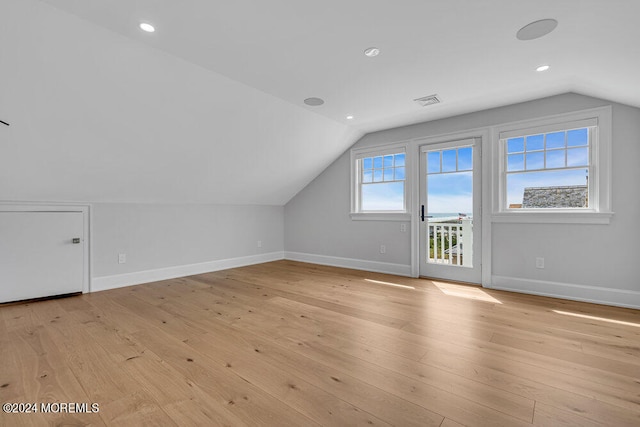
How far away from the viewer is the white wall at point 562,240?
119 inches

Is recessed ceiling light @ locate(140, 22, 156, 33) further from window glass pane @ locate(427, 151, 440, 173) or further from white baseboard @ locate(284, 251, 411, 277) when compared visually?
white baseboard @ locate(284, 251, 411, 277)

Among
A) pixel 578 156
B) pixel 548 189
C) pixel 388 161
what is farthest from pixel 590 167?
pixel 388 161

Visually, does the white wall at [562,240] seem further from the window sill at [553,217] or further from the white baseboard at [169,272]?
the white baseboard at [169,272]

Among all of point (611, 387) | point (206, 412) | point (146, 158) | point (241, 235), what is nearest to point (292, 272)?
point (241, 235)

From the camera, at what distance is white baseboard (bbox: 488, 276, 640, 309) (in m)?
3.05

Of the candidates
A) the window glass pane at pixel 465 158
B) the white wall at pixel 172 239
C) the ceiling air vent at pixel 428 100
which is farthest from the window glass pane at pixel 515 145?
the white wall at pixel 172 239

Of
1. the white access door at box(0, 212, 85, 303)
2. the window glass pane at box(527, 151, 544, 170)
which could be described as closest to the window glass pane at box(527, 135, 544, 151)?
the window glass pane at box(527, 151, 544, 170)

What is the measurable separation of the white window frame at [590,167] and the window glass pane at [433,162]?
2.46 feet

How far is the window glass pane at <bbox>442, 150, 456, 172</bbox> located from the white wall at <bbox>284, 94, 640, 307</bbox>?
1.00 feet

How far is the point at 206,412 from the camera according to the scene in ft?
4.78

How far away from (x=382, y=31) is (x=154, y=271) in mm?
4126

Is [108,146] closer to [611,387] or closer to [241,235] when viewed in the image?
[241,235]

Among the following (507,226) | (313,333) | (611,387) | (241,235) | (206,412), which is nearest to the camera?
(206,412)

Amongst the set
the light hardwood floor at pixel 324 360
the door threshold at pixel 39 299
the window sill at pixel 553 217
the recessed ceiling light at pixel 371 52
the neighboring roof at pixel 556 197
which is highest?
the recessed ceiling light at pixel 371 52
